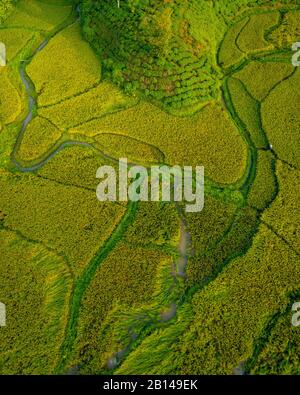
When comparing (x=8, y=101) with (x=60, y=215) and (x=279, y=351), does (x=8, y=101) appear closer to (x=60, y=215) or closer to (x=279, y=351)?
(x=60, y=215)

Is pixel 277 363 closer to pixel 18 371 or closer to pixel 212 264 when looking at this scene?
pixel 212 264

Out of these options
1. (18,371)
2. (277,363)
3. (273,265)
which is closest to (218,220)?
(273,265)

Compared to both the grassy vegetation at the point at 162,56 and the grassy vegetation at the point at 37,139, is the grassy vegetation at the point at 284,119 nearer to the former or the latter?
the grassy vegetation at the point at 162,56

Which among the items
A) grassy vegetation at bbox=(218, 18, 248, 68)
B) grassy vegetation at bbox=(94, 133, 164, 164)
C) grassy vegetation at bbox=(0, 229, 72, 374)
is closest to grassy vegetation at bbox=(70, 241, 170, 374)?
grassy vegetation at bbox=(0, 229, 72, 374)

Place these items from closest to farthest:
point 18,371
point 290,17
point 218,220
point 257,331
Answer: point 18,371 → point 257,331 → point 218,220 → point 290,17

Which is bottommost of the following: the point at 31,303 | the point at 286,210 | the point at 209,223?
the point at 31,303

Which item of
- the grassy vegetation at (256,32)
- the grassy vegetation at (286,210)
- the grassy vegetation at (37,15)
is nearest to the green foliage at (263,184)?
the grassy vegetation at (286,210)

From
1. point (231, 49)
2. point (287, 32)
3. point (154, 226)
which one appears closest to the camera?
point (154, 226)

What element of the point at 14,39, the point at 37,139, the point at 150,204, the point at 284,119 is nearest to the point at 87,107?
the point at 37,139
